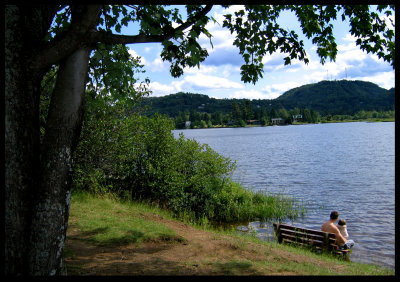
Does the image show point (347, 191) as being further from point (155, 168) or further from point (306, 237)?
point (155, 168)

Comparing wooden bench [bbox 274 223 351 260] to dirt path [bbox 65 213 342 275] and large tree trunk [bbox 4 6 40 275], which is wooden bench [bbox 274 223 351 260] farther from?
large tree trunk [bbox 4 6 40 275]

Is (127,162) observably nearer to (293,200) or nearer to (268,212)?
(268,212)

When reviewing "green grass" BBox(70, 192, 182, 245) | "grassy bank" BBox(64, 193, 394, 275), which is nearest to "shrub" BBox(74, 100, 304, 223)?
"green grass" BBox(70, 192, 182, 245)

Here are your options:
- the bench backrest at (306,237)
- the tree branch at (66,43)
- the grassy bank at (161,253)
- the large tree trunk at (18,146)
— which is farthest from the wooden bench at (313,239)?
the tree branch at (66,43)

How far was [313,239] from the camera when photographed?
11.8 m

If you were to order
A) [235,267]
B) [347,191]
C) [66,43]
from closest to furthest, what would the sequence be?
[66,43], [235,267], [347,191]

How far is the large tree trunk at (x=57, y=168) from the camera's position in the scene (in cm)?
503

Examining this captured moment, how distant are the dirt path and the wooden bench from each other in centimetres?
331

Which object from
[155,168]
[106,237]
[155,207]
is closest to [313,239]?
[155,207]

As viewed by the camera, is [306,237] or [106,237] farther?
[306,237]

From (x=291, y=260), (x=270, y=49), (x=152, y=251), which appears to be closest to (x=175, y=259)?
(x=152, y=251)

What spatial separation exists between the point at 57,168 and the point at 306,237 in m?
9.83

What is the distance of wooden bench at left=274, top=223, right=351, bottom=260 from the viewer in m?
11.6

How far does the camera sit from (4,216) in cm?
484
